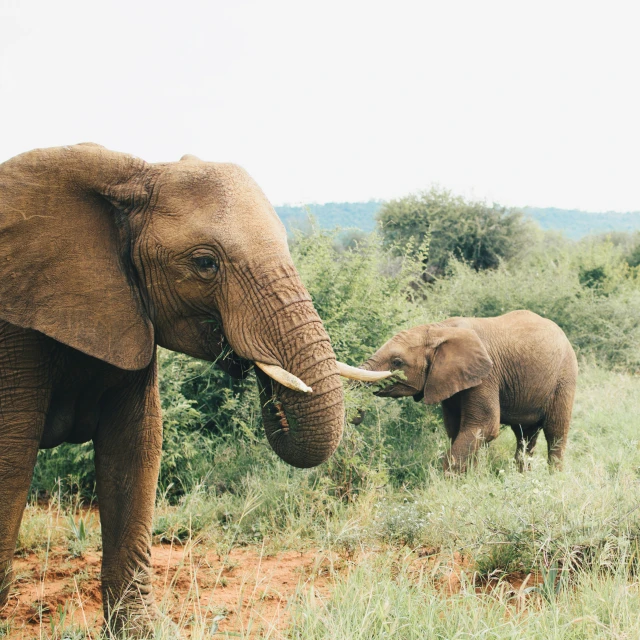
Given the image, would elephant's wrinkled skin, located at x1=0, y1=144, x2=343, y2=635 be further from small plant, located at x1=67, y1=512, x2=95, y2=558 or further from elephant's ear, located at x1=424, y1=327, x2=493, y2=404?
elephant's ear, located at x1=424, y1=327, x2=493, y2=404

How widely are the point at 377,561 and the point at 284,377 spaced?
172 cm

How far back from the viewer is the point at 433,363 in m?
7.07

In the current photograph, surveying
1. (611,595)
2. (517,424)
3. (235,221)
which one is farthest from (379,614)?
(517,424)

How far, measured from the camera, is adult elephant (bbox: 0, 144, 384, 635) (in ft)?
10.6

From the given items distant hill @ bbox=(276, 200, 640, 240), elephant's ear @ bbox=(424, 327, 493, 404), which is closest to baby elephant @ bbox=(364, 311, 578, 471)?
elephant's ear @ bbox=(424, 327, 493, 404)

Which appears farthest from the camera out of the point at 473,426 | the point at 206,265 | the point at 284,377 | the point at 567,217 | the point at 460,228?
the point at 567,217

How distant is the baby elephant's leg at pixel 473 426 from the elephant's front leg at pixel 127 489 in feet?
11.6

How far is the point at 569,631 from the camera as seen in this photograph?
3.30m

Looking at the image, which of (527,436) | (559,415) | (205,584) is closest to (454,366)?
(559,415)

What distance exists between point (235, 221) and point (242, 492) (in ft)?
11.4

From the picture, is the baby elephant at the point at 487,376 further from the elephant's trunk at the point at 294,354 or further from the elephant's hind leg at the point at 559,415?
the elephant's trunk at the point at 294,354

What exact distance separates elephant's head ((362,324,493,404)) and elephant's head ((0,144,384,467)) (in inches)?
144

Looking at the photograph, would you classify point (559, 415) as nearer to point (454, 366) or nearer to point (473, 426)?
point (473, 426)

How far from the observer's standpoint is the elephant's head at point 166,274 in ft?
10.5
